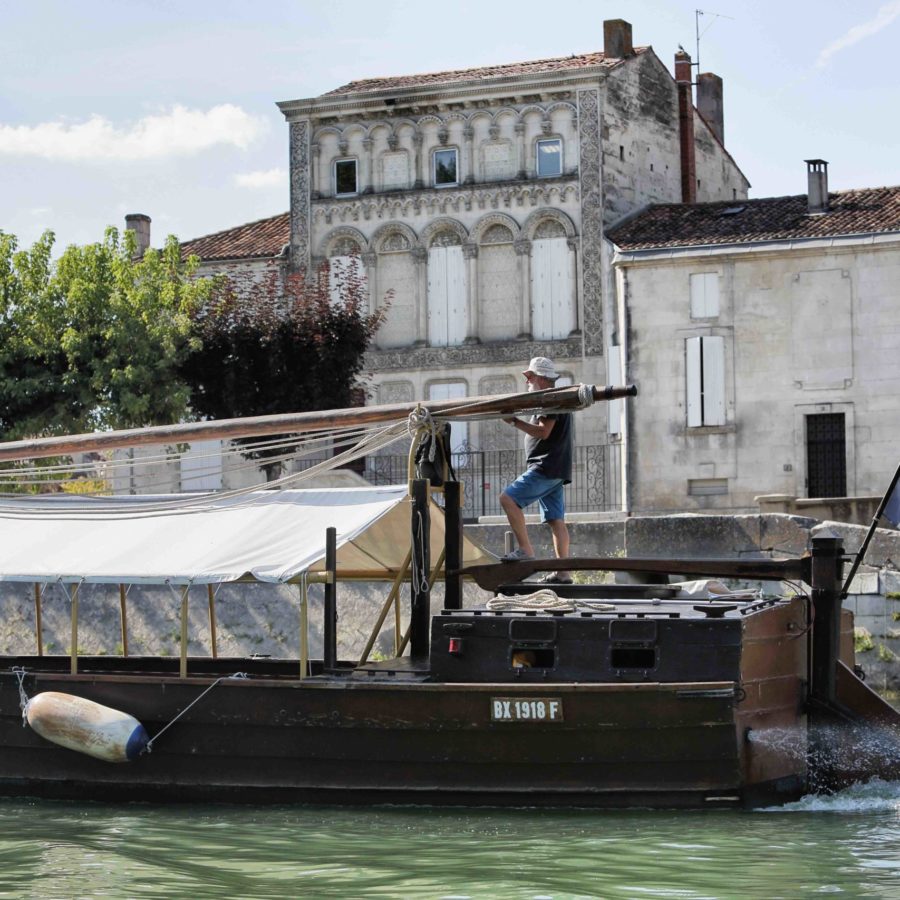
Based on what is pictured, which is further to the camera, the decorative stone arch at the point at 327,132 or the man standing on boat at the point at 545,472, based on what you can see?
the decorative stone arch at the point at 327,132

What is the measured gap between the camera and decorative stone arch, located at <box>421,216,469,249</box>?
115 ft

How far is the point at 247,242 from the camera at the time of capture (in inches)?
1481

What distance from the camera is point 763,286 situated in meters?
31.1

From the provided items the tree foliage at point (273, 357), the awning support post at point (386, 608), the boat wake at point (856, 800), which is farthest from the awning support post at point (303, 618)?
the tree foliage at point (273, 357)

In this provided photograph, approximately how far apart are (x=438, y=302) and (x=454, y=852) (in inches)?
981

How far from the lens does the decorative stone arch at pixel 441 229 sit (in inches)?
1382

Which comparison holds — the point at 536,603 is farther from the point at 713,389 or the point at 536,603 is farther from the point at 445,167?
the point at 445,167

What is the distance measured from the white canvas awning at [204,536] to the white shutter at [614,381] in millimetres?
17718

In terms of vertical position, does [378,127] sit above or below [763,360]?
above

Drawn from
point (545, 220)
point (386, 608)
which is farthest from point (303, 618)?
point (545, 220)

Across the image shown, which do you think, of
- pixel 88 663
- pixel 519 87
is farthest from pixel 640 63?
pixel 88 663

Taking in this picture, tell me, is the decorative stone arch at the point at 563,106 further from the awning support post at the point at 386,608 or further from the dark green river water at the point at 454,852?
the dark green river water at the point at 454,852

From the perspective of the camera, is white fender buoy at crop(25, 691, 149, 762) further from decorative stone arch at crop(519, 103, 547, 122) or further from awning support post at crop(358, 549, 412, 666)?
decorative stone arch at crop(519, 103, 547, 122)

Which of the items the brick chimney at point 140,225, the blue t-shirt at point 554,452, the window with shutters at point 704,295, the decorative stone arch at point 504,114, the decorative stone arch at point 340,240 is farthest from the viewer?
the brick chimney at point 140,225
